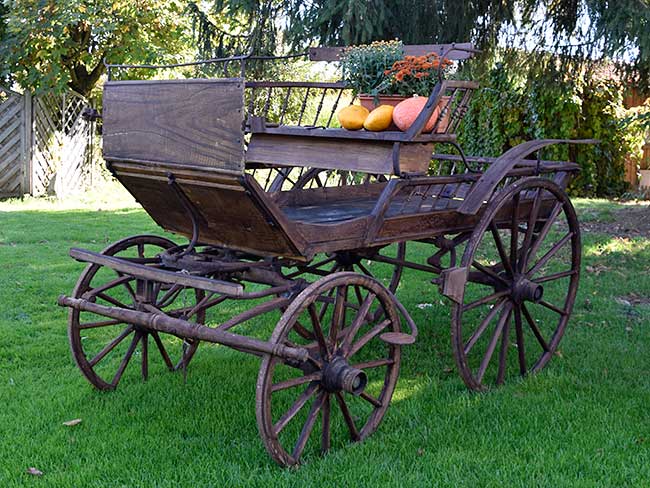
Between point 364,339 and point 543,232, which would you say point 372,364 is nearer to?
point 364,339

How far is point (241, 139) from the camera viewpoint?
3133 mm

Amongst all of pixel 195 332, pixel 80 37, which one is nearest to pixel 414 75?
pixel 195 332

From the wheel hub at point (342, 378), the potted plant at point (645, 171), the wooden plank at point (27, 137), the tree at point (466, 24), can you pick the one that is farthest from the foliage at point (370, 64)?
the potted plant at point (645, 171)

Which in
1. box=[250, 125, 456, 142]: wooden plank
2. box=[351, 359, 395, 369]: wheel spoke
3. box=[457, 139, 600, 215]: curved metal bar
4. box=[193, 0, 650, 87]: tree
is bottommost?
box=[351, 359, 395, 369]: wheel spoke

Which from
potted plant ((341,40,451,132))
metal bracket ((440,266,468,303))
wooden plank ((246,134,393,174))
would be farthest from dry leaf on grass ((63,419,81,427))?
potted plant ((341,40,451,132))

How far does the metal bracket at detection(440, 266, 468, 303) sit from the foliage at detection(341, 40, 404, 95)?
1.00 meters

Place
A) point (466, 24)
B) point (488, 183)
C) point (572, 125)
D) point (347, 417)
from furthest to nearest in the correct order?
point (572, 125)
point (466, 24)
point (488, 183)
point (347, 417)

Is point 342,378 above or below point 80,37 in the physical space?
below

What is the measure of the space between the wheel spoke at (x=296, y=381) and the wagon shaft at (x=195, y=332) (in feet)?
0.45

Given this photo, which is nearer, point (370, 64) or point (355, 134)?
point (355, 134)

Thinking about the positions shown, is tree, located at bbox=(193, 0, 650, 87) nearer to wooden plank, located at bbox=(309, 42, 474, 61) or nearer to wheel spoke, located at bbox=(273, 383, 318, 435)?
wooden plank, located at bbox=(309, 42, 474, 61)

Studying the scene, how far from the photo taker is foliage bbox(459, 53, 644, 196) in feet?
37.2

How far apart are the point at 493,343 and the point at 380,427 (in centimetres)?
82

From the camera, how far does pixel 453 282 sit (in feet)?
12.3
